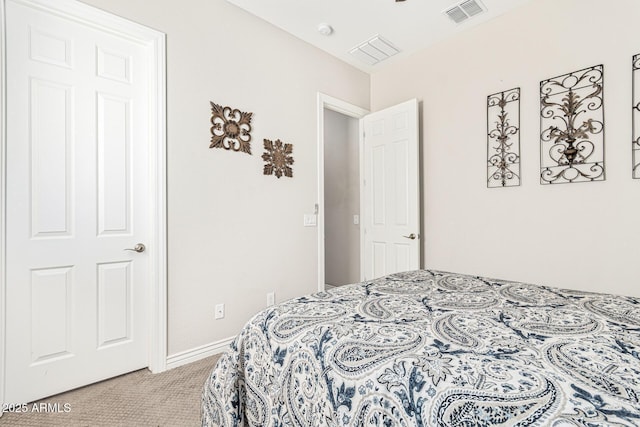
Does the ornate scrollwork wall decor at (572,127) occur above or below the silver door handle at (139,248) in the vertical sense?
above

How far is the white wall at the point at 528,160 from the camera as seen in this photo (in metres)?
1.99

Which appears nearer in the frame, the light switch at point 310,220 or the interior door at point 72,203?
the interior door at point 72,203

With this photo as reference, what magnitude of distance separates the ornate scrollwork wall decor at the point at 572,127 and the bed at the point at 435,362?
120 cm

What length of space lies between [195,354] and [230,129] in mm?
1741

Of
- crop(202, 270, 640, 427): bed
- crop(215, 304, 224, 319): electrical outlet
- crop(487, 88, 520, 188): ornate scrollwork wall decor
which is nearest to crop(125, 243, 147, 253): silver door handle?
crop(215, 304, 224, 319): electrical outlet

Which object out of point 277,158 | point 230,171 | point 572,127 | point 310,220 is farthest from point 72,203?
point 572,127

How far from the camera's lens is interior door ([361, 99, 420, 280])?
9.66 feet

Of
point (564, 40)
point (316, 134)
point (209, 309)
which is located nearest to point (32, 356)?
point (209, 309)

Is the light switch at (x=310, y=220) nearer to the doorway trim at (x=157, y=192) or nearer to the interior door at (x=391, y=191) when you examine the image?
the interior door at (x=391, y=191)

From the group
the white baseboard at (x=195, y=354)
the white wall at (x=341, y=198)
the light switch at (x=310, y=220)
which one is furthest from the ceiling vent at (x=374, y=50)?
the white baseboard at (x=195, y=354)

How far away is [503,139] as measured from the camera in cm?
252

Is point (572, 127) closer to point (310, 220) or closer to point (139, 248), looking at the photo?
point (310, 220)

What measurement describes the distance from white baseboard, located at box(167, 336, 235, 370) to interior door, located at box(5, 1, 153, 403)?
0.18m

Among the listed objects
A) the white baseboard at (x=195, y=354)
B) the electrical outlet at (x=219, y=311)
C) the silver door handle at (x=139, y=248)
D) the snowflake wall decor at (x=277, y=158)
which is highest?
the snowflake wall decor at (x=277, y=158)
